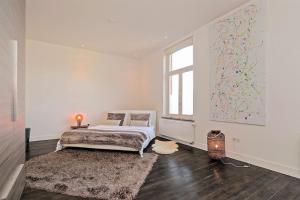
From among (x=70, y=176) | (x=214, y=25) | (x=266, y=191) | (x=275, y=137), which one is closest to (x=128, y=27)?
(x=214, y=25)

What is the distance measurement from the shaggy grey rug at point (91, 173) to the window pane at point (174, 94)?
75.0 inches

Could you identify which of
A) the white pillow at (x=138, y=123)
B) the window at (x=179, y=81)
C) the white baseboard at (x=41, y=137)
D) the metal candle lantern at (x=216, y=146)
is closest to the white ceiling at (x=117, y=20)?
the window at (x=179, y=81)

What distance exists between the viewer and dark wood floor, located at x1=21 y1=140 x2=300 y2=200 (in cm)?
192

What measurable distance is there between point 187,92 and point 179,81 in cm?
47

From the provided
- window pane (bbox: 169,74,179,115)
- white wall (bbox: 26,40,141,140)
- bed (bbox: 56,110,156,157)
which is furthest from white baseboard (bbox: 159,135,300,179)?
white wall (bbox: 26,40,141,140)

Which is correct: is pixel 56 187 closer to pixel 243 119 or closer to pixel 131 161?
pixel 131 161

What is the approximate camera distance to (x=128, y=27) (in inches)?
156

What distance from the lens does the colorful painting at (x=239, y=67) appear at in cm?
288

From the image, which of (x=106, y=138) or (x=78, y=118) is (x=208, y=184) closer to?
(x=106, y=138)

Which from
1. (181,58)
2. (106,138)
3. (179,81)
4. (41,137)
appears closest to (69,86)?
(41,137)

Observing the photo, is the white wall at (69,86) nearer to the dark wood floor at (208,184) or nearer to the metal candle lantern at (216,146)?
the dark wood floor at (208,184)

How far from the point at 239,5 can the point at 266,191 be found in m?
3.01

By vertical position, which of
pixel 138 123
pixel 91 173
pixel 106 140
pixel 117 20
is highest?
pixel 117 20

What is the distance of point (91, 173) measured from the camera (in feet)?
8.25
